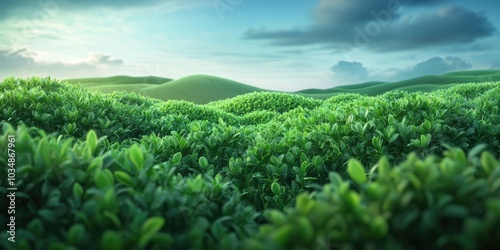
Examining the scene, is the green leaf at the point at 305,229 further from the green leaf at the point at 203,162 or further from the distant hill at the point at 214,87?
the distant hill at the point at 214,87

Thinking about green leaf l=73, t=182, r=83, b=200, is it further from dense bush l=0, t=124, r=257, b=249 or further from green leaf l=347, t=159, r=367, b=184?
green leaf l=347, t=159, r=367, b=184

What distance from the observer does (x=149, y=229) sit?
1.54 meters

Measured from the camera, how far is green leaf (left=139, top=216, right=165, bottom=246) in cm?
150

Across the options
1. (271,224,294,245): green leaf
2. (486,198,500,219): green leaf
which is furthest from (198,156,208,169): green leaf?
(486,198,500,219): green leaf

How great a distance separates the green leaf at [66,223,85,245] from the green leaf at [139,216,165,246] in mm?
236

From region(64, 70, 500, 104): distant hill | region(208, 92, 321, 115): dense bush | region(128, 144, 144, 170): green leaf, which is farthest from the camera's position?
region(64, 70, 500, 104): distant hill

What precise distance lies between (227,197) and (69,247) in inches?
51.1

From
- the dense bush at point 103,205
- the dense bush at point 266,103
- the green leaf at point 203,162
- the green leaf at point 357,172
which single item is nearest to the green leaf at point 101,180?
the dense bush at point 103,205

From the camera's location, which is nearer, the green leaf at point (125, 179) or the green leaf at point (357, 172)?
the green leaf at point (357, 172)

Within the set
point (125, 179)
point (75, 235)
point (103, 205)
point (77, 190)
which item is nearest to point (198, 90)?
point (125, 179)

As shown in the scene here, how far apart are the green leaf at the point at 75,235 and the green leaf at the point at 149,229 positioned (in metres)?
0.24

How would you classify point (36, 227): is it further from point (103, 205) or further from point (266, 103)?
point (266, 103)

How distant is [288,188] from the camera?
12.7ft

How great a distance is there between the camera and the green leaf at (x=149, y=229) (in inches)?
59.1
